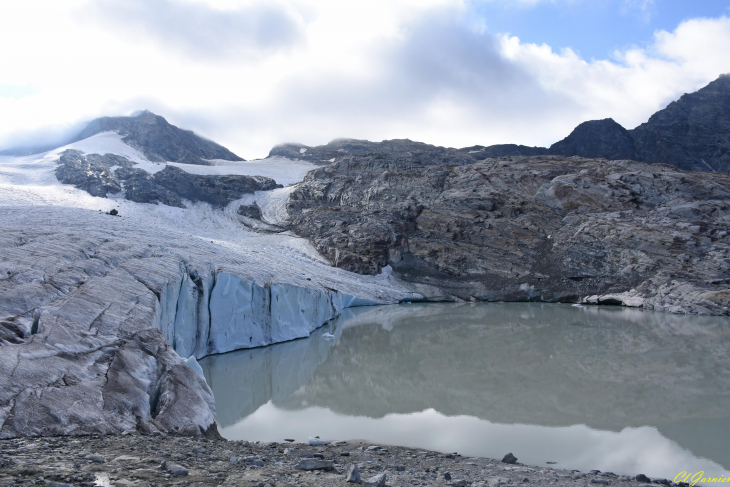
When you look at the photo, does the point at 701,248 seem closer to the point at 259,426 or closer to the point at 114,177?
the point at 259,426

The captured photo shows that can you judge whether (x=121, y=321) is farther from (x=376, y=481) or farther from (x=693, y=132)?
(x=693, y=132)

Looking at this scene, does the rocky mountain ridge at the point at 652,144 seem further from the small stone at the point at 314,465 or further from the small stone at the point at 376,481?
the small stone at the point at 376,481

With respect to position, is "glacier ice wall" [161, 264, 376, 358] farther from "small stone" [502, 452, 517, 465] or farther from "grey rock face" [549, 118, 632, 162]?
"grey rock face" [549, 118, 632, 162]

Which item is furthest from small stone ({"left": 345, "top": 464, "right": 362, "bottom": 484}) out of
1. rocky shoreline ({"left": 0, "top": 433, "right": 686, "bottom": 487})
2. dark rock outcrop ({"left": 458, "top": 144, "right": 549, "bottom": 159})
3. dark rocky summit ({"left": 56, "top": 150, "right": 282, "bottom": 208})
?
dark rock outcrop ({"left": 458, "top": 144, "right": 549, "bottom": 159})

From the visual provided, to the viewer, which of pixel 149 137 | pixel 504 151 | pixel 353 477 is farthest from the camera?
pixel 504 151

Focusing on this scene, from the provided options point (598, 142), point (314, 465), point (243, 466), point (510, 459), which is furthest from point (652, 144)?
point (243, 466)

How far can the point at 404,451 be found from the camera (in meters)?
6.61

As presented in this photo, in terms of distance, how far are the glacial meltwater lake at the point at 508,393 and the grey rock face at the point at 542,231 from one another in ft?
35.1

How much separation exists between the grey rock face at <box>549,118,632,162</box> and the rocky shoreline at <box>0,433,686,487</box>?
78.8 meters

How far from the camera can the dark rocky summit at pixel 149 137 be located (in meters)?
59.5

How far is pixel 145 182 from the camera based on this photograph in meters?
39.7

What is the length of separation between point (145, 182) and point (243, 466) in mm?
40407

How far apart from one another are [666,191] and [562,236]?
27.6ft

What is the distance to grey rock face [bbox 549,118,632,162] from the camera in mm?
73375
